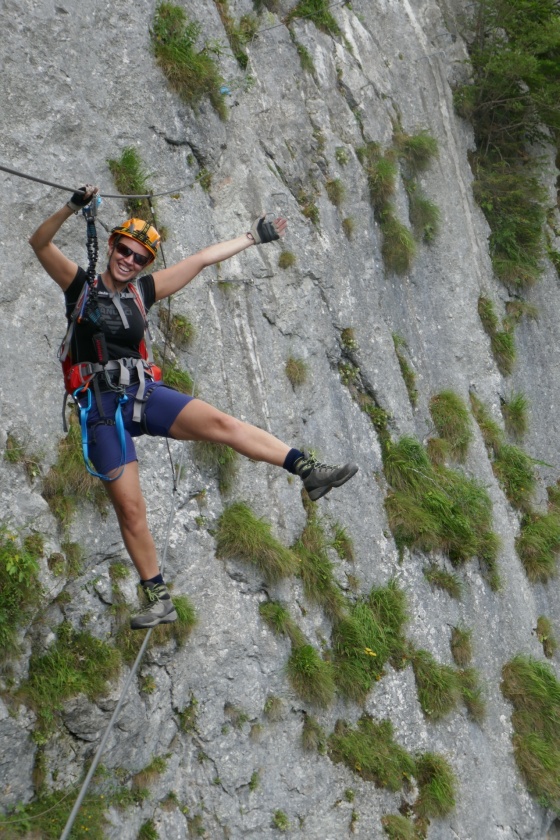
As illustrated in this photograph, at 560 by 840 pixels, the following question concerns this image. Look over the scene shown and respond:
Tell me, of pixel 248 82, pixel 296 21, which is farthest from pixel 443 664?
pixel 296 21

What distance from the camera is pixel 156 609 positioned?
588 cm

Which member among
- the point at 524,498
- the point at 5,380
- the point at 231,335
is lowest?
the point at 524,498

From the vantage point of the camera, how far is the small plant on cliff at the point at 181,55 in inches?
347

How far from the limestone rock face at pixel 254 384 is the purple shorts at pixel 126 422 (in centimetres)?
128

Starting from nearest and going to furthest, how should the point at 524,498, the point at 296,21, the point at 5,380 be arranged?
1. the point at 5,380
2. the point at 296,21
3. the point at 524,498

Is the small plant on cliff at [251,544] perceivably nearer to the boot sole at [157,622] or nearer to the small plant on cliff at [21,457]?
the boot sole at [157,622]

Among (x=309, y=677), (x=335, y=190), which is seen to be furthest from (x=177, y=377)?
(x=335, y=190)

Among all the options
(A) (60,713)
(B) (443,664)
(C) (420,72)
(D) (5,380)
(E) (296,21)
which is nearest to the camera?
(A) (60,713)

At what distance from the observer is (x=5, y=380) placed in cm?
677

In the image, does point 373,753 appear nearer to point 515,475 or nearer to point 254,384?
point 254,384

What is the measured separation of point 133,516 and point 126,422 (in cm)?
67

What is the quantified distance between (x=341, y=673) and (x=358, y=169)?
6827 millimetres

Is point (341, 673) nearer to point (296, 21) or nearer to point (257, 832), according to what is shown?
point (257, 832)

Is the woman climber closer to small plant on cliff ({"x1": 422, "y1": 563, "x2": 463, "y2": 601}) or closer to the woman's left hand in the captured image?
the woman's left hand
